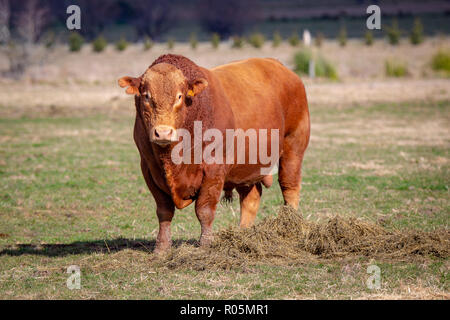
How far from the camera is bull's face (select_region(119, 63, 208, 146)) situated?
541 centimetres

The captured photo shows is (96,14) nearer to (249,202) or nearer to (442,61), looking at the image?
(442,61)

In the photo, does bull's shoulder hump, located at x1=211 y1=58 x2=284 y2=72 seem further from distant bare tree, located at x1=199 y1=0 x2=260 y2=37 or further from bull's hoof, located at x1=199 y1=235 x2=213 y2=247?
distant bare tree, located at x1=199 y1=0 x2=260 y2=37

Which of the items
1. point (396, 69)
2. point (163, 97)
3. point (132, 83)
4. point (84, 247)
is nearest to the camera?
point (163, 97)

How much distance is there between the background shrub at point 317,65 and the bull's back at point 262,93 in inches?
817

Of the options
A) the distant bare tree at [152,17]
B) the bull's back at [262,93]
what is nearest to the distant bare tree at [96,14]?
the distant bare tree at [152,17]

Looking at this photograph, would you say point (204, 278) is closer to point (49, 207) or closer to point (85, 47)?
point (49, 207)

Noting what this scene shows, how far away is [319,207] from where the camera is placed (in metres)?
8.41

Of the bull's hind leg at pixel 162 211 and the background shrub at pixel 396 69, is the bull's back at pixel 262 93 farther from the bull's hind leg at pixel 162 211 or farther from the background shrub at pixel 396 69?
the background shrub at pixel 396 69

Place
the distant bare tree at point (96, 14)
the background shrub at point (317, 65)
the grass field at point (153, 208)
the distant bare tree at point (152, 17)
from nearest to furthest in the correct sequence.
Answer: the grass field at point (153, 208) → the background shrub at point (317, 65) → the distant bare tree at point (96, 14) → the distant bare tree at point (152, 17)

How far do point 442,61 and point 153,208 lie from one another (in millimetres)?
23486

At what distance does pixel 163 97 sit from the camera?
5.54m

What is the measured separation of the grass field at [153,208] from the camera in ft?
17.1

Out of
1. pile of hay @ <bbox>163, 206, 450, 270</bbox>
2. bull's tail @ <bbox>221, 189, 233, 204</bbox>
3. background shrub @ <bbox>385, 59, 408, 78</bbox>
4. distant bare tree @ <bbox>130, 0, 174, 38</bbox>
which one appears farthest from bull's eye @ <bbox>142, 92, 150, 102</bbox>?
distant bare tree @ <bbox>130, 0, 174, 38</bbox>

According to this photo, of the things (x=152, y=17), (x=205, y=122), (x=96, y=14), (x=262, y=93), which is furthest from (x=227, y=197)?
(x=96, y=14)
